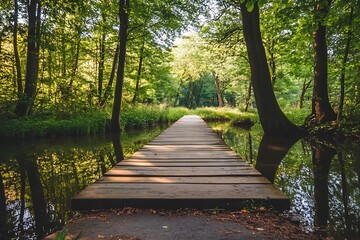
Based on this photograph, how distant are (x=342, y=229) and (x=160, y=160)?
2531 millimetres

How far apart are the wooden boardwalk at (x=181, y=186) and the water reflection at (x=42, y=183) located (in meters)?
0.40

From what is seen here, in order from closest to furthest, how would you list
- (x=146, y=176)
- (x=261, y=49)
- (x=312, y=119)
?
(x=146, y=176)
(x=261, y=49)
(x=312, y=119)

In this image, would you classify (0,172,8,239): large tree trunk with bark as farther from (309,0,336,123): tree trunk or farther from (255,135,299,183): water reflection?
(309,0,336,123): tree trunk

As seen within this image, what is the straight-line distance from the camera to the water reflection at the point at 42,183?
227 cm

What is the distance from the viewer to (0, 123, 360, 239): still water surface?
7.36 ft

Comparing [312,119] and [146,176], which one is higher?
[312,119]

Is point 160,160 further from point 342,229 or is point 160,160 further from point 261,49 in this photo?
point 261,49

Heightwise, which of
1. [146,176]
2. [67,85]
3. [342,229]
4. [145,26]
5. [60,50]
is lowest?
[342,229]

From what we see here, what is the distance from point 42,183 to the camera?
3539 millimetres

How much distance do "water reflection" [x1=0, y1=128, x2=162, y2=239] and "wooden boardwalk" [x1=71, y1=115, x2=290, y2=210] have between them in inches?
15.7

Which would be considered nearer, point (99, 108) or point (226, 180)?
point (226, 180)

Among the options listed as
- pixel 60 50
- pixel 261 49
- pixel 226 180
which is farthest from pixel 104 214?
pixel 60 50

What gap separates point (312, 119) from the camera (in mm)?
9078

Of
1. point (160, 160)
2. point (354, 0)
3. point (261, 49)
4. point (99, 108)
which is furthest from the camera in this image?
point (99, 108)
